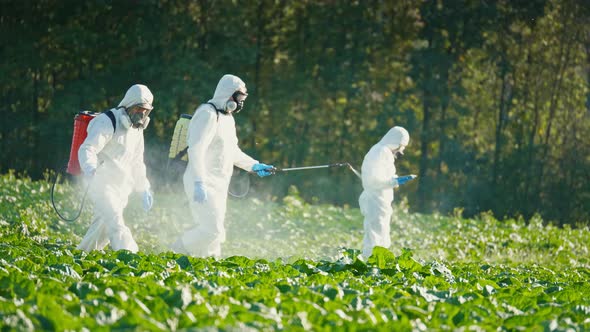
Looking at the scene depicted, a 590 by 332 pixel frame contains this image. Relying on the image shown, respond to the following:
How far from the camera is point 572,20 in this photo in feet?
119

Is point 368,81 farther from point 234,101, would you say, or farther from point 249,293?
point 249,293

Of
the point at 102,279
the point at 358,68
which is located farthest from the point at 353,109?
the point at 102,279

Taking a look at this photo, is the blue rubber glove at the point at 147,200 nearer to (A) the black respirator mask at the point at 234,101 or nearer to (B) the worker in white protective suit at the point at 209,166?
(B) the worker in white protective suit at the point at 209,166

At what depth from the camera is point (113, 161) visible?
37.2ft

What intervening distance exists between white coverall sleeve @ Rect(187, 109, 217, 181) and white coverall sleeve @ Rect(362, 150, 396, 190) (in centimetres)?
280

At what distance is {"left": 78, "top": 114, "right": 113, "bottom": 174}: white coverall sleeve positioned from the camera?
430 inches

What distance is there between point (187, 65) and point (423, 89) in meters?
8.14

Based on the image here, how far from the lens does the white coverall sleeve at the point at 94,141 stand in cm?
1093

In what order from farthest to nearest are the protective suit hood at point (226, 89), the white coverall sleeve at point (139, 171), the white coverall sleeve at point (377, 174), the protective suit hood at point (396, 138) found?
the protective suit hood at point (396, 138)
the white coverall sleeve at point (377, 174)
the protective suit hood at point (226, 89)
the white coverall sleeve at point (139, 171)

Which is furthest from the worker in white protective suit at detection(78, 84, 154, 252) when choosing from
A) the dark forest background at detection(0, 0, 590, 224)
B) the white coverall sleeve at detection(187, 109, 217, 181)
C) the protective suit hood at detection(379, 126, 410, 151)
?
the dark forest background at detection(0, 0, 590, 224)

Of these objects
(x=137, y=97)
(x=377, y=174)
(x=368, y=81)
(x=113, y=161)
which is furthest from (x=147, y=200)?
(x=368, y=81)

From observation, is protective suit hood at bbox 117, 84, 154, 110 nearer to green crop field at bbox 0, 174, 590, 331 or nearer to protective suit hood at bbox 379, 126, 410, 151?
green crop field at bbox 0, 174, 590, 331

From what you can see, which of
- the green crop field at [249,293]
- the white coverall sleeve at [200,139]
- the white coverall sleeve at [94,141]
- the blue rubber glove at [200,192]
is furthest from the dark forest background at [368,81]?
the white coverall sleeve at [94,141]

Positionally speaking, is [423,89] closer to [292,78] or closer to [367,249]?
[292,78]
